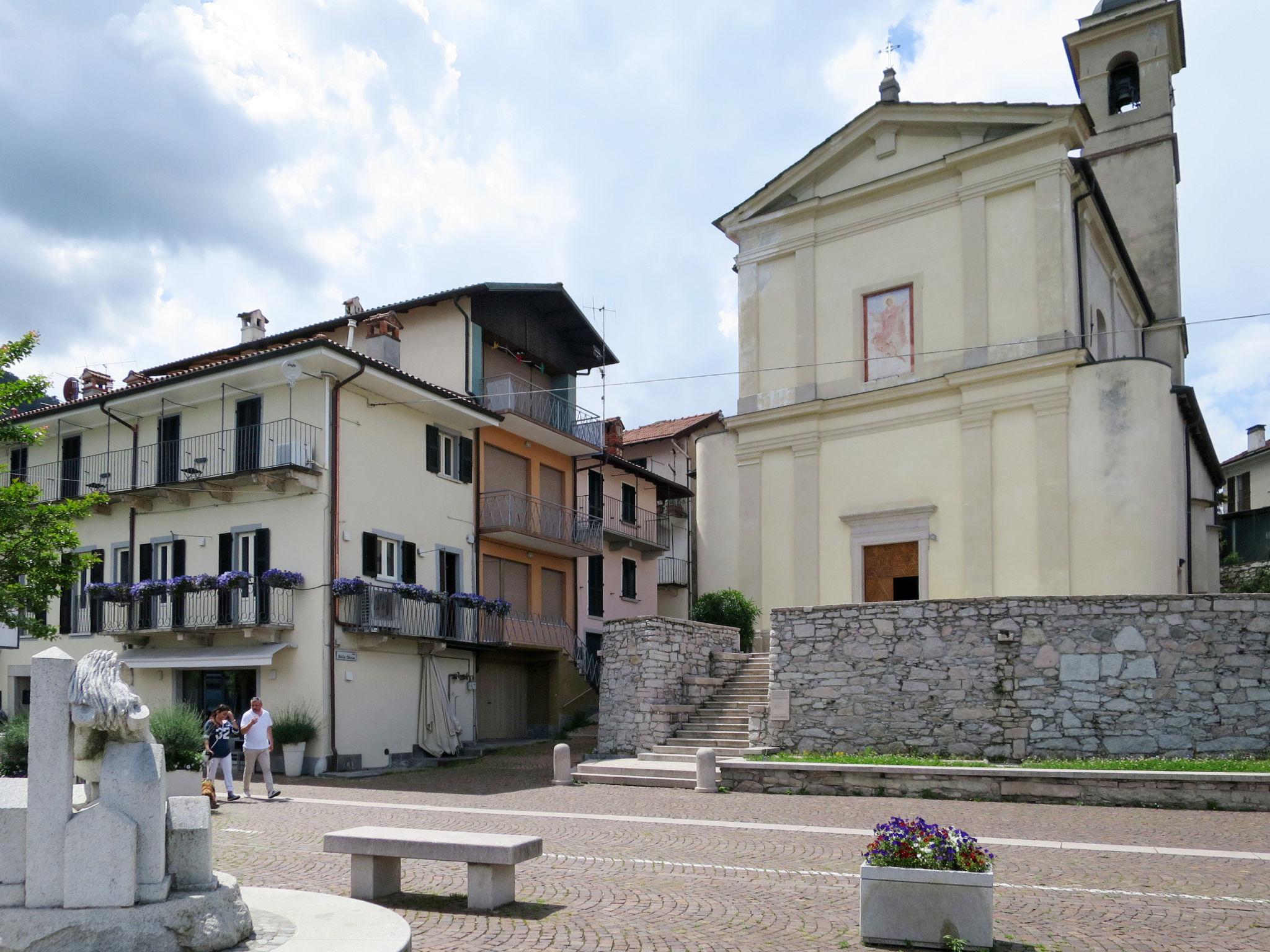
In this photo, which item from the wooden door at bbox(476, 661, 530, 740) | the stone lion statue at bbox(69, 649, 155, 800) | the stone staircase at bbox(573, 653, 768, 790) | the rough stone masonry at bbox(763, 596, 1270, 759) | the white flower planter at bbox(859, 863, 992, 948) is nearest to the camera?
the stone lion statue at bbox(69, 649, 155, 800)

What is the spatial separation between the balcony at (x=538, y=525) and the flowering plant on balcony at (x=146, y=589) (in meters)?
7.56

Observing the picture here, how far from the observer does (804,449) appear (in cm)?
2627

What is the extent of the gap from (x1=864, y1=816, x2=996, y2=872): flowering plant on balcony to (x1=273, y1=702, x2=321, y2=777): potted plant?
16590mm

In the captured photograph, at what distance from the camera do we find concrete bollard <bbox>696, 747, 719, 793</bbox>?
16.8 m

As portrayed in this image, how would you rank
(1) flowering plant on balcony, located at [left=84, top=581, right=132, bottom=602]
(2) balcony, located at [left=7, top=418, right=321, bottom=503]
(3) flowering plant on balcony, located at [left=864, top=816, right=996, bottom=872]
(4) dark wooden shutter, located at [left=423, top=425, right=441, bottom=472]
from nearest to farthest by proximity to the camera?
(3) flowering plant on balcony, located at [left=864, top=816, right=996, bottom=872], (2) balcony, located at [left=7, top=418, right=321, bottom=503], (1) flowering plant on balcony, located at [left=84, top=581, right=132, bottom=602], (4) dark wooden shutter, located at [left=423, top=425, right=441, bottom=472]

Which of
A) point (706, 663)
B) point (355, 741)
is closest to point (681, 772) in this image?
point (706, 663)

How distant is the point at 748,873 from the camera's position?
388 inches

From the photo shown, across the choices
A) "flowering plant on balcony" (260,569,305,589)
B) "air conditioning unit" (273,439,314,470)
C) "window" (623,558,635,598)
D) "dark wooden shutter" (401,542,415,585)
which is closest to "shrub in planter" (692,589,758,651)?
"dark wooden shutter" (401,542,415,585)

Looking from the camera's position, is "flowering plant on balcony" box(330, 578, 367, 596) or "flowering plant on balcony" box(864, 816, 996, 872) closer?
"flowering plant on balcony" box(864, 816, 996, 872)

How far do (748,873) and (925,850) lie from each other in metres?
2.88

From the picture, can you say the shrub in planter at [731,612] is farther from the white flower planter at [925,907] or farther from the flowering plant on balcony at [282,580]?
the white flower planter at [925,907]

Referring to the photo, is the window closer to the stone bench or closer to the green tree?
the green tree

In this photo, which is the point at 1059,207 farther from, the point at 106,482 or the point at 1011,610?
the point at 106,482

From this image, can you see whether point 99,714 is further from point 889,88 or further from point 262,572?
point 889,88
